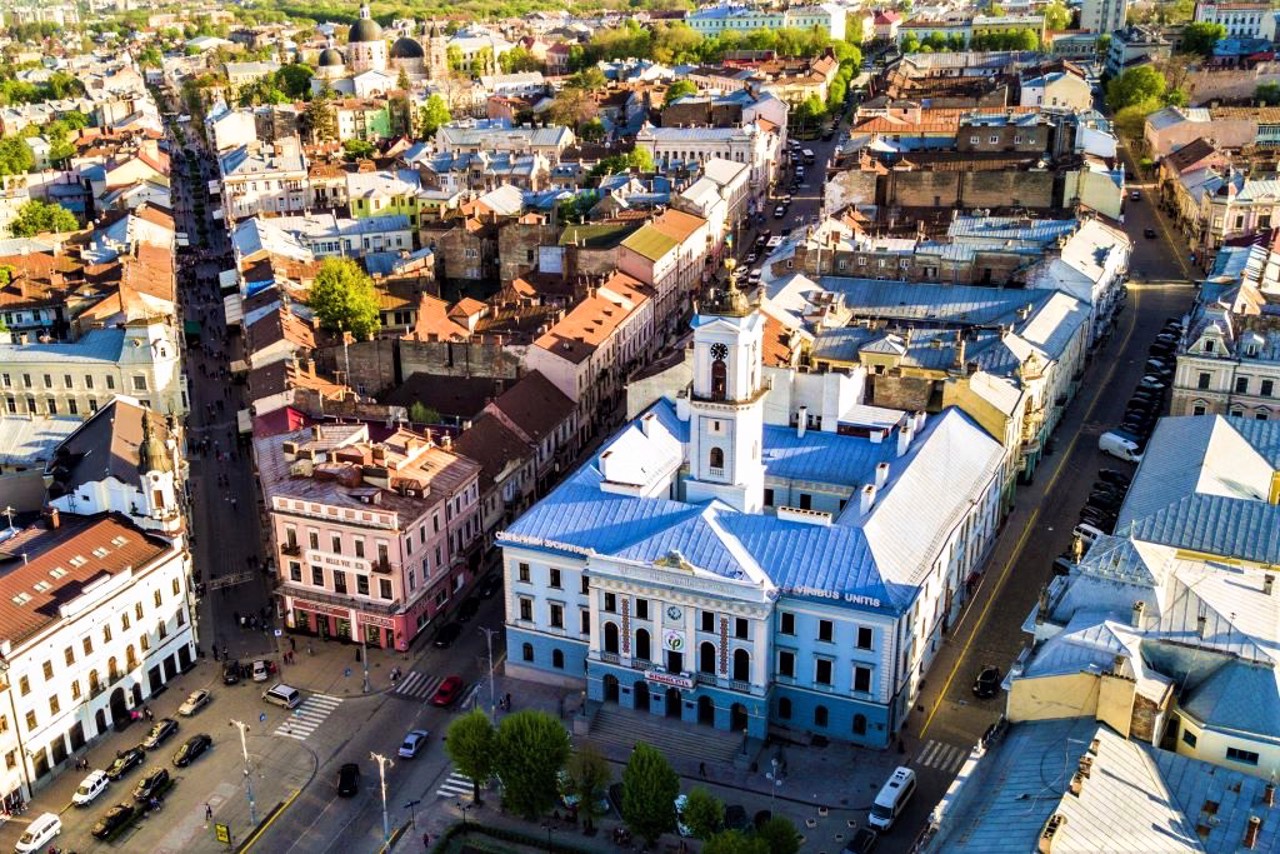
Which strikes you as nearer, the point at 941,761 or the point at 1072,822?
the point at 1072,822

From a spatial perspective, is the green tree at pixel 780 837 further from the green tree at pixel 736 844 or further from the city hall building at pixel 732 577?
the city hall building at pixel 732 577

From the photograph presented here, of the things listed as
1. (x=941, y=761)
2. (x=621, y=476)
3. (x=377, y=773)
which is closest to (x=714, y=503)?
(x=621, y=476)

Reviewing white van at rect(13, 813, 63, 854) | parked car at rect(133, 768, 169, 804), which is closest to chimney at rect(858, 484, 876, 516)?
parked car at rect(133, 768, 169, 804)

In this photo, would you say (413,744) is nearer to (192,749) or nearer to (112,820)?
(192,749)

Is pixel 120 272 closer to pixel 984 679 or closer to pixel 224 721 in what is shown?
pixel 224 721

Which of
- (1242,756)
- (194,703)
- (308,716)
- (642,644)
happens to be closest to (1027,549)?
(642,644)

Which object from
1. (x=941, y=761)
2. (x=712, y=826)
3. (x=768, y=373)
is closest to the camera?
(x=712, y=826)

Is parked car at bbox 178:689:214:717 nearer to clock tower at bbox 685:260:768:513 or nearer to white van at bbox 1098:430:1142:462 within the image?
clock tower at bbox 685:260:768:513
